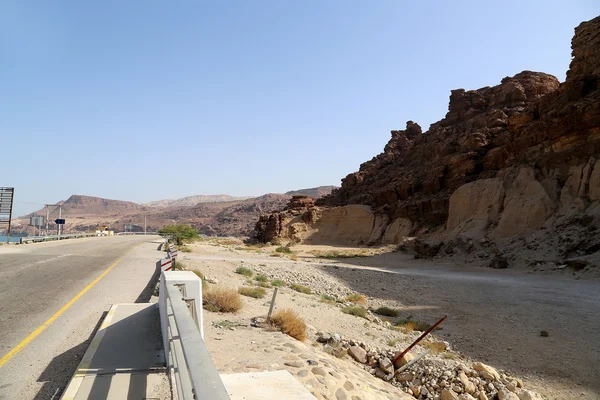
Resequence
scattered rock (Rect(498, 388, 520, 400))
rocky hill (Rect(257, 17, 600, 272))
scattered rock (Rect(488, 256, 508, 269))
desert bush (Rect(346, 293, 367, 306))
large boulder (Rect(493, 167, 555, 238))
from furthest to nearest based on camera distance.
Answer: large boulder (Rect(493, 167, 555, 238)) < rocky hill (Rect(257, 17, 600, 272)) < scattered rock (Rect(488, 256, 508, 269)) < desert bush (Rect(346, 293, 367, 306)) < scattered rock (Rect(498, 388, 520, 400))

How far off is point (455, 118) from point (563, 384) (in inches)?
2241

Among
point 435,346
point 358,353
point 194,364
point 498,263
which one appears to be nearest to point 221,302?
point 358,353

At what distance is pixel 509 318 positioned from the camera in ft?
44.6

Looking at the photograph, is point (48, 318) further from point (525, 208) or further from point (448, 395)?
point (525, 208)

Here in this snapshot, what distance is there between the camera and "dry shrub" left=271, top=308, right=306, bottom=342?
8.14 metres

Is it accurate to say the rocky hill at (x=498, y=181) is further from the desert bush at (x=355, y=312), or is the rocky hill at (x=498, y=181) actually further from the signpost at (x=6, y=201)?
the signpost at (x=6, y=201)

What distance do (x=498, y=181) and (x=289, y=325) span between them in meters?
34.9

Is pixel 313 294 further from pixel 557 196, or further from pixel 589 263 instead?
pixel 557 196

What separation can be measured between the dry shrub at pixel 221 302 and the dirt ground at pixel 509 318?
92.5 inches

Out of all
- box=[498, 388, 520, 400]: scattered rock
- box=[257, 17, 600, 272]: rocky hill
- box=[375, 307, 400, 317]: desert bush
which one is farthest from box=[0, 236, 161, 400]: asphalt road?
box=[257, 17, 600, 272]: rocky hill

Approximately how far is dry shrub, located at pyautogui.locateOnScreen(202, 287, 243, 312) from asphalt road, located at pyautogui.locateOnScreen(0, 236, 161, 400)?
75.2 inches

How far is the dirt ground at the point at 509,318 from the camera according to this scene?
9000 millimetres

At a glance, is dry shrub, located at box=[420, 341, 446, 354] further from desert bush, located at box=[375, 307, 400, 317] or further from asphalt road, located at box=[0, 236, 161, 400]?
asphalt road, located at box=[0, 236, 161, 400]

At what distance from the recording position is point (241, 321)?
8703 mm
